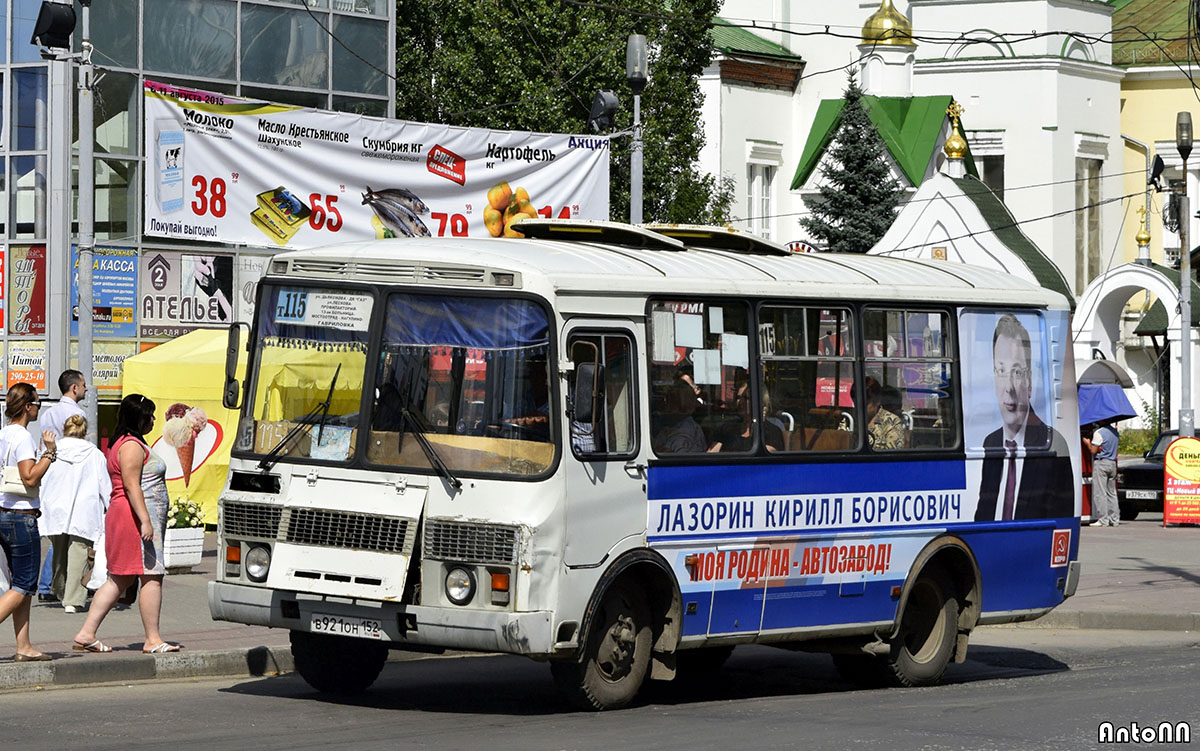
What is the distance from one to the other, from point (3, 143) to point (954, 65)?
4206 centimetres

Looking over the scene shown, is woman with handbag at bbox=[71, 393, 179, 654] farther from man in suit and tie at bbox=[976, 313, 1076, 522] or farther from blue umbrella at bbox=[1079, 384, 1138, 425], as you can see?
blue umbrella at bbox=[1079, 384, 1138, 425]

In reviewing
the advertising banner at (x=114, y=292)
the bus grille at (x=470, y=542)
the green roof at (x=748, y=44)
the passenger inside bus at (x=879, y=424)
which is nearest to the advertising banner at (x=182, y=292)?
the advertising banner at (x=114, y=292)

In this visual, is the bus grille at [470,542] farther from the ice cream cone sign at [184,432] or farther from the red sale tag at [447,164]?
the red sale tag at [447,164]

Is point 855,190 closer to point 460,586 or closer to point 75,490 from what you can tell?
point 75,490

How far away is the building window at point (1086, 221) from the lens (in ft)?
206

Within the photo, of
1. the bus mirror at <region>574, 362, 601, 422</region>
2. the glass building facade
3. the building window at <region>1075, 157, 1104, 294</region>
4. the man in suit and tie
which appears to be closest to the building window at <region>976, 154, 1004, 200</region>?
the building window at <region>1075, 157, 1104, 294</region>

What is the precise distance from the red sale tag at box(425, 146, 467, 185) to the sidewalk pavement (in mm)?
5174

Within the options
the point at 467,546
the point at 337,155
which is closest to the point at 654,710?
the point at 467,546

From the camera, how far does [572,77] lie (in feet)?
138

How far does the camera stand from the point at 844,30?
2603 inches

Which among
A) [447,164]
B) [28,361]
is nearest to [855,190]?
[28,361]

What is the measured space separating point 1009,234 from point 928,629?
40.9 meters

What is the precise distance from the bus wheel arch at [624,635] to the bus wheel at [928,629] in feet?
8.00

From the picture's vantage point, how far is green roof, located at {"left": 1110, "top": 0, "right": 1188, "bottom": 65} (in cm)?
6931
